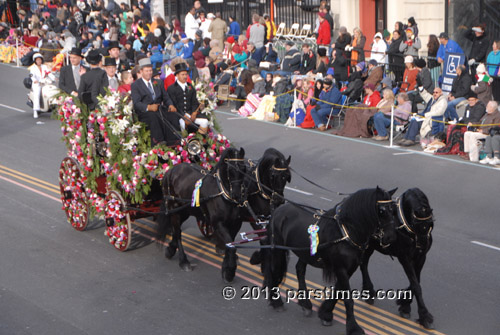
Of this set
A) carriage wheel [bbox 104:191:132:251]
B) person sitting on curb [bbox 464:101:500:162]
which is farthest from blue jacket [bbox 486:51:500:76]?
carriage wheel [bbox 104:191:132:251]

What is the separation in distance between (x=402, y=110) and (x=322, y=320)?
34.3ft

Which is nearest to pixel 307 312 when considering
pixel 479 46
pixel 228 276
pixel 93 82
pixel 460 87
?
pixel 228 276

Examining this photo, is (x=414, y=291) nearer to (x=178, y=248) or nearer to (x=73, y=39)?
(x=178, y=248)

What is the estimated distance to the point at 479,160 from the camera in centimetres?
1619

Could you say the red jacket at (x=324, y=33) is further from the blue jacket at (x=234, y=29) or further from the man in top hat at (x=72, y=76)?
the man in top hat at (x=72, y=76)

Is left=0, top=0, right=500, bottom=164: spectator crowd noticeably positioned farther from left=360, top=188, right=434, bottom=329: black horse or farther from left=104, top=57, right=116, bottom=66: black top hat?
left=360, top=188, right=434, bottom=329: black horse

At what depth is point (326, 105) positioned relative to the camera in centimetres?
2012

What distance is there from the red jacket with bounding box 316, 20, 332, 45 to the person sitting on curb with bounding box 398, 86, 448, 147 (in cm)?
821

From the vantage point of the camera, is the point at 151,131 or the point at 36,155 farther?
the point at 36,155

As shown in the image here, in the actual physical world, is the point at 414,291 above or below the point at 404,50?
below

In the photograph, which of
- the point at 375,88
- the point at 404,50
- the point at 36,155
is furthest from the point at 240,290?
the point at 404,50

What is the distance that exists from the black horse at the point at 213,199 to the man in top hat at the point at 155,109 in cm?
73

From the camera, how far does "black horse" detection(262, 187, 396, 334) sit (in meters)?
7.83

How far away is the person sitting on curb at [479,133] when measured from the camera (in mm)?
16141
